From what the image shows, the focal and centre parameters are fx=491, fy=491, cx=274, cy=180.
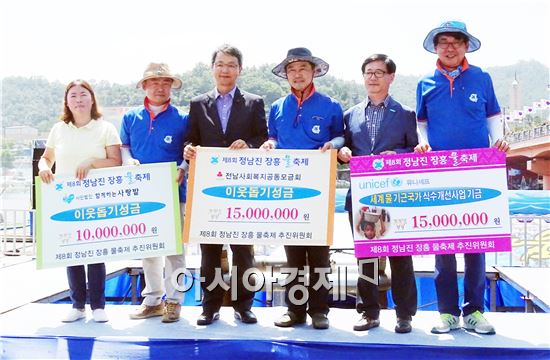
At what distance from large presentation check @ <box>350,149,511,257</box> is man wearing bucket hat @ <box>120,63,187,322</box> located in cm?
104

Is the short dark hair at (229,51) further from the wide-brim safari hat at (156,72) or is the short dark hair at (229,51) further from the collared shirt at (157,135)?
the collared shirt at (157,135)

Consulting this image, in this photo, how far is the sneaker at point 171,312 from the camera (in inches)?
114

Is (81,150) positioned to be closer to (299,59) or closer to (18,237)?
(299,59)

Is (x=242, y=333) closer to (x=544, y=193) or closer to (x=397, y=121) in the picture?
(x=397, y=121)

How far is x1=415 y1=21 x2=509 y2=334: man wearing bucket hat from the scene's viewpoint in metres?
2.57

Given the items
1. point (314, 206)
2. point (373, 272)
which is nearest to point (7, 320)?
point (314, 206)

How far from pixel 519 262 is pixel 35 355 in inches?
230

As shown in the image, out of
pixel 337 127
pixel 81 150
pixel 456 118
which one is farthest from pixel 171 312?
pixel 456 118

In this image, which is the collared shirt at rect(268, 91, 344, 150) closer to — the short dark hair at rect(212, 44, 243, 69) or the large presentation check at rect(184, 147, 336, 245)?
the large presentation check at rect(184, 147, 336, 245)

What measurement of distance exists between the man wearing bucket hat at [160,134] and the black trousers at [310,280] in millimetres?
689

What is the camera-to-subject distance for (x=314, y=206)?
2.70m

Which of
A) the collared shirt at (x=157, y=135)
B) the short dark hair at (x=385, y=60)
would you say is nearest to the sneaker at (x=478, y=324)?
the short dark hair at (x=385, y=60)

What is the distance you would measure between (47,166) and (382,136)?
1.94 m

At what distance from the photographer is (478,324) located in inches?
104
